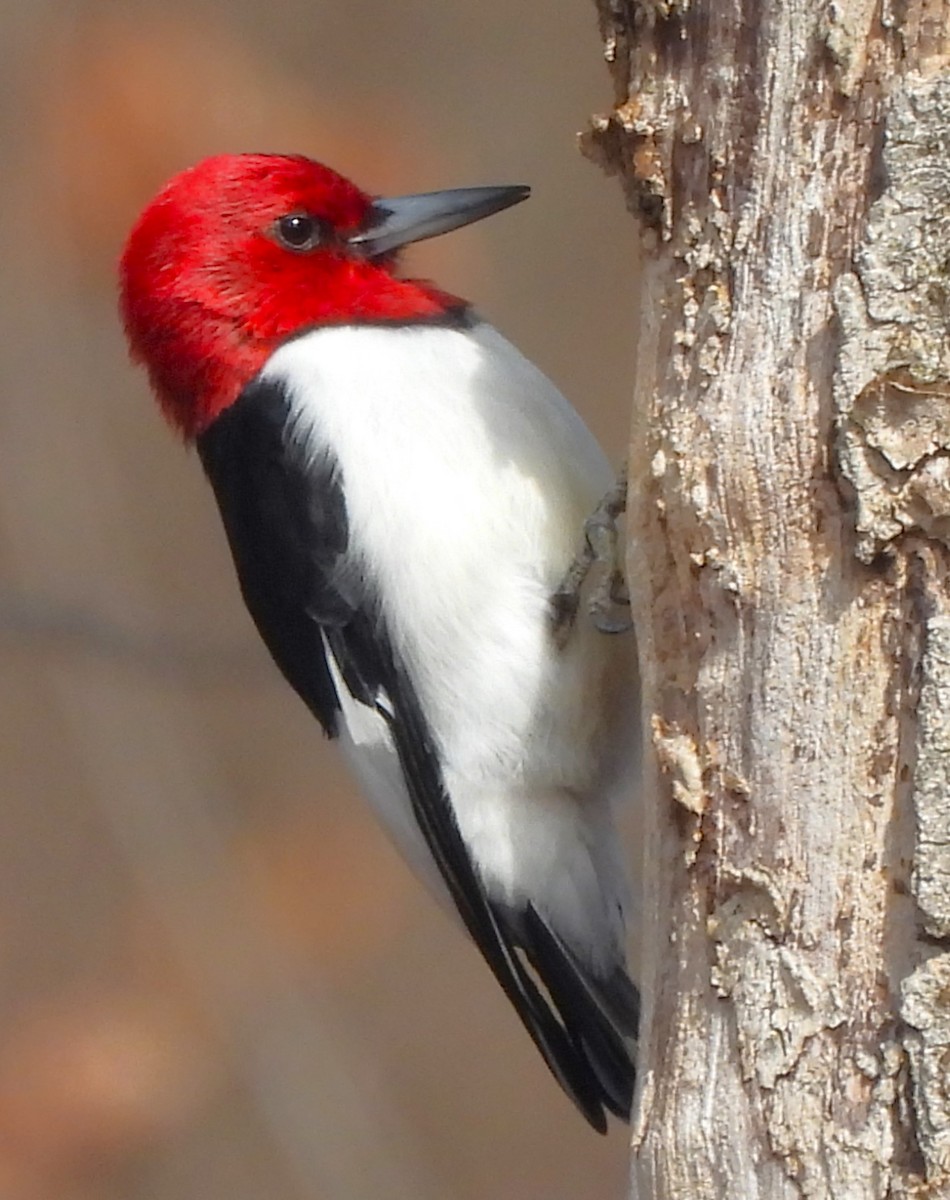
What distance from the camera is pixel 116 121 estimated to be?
11.3ft

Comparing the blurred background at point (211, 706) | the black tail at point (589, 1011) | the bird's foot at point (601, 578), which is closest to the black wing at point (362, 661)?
the black tail at point (589, 1011)

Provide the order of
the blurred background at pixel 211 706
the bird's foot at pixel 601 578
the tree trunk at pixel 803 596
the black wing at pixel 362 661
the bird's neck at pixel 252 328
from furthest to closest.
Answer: the blurred background at pixel 211 706 < the bird's neck at pixel 252 328 < the black wing at pixel 362 661 < the bird's foot at pixel 601 578 < the tree trunk at pixel 803 596

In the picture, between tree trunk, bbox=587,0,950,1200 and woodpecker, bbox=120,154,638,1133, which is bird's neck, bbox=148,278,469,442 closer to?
woodpecker, bbox=120,154,638,1133

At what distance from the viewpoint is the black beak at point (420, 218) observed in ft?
7.29

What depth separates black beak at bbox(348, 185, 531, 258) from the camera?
2223 mm

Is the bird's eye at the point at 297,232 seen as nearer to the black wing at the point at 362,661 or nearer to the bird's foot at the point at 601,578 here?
the black wing at the point at 362,661

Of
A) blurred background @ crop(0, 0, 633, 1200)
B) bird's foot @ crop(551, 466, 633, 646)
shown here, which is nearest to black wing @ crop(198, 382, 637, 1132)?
bird's foot @ crop(551, 466, 633, 646)

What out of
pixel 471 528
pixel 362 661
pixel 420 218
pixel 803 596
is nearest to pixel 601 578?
pixel 471 528

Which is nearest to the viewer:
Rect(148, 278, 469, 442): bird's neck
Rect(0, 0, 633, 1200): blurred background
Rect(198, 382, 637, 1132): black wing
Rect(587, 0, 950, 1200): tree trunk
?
Rect(587, 0, 950, 1200): tree trunk

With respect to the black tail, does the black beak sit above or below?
above

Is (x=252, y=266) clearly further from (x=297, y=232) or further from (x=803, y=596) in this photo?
(x=803, y=596)

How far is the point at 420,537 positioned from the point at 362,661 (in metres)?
0.21

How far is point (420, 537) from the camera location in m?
1.90

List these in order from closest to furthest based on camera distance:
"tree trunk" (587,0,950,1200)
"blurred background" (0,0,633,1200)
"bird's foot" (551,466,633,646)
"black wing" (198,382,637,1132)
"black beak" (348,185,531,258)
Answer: "tree trunk" (587,0,950,1200) → "bird's foot" (551,466,633,646) → "black wing" (198,382,637,1132) → "black beak" (348,185,531,258) → "blurred background" (0,0,633,1200)
